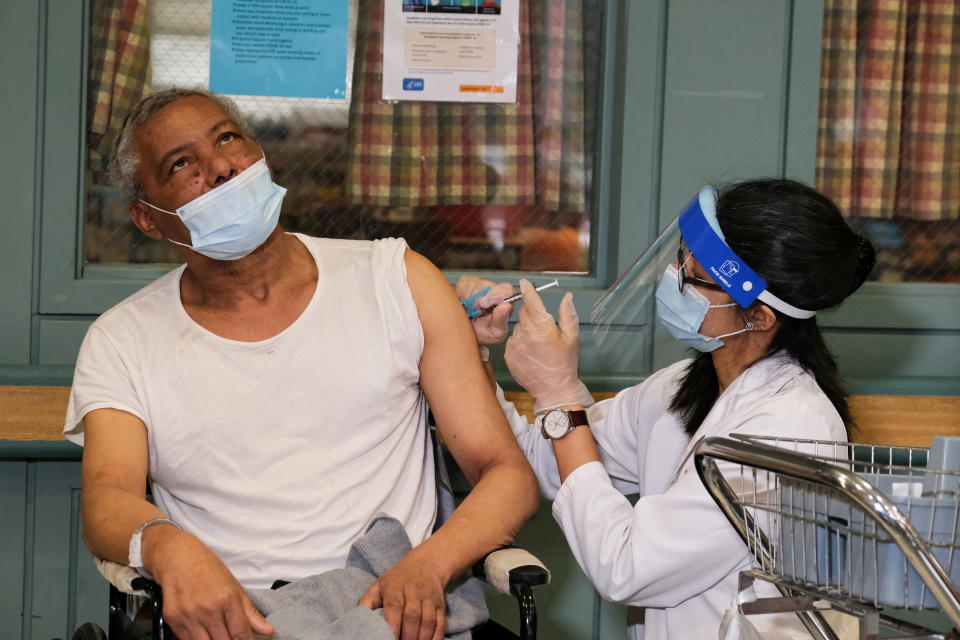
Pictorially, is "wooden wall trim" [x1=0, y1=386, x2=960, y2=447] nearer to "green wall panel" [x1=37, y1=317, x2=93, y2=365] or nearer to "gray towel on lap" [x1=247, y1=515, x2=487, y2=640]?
"green wall panel" [x1=37, y1=317, x2=93, y2=365]

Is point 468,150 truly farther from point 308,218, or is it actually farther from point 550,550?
point 550,550

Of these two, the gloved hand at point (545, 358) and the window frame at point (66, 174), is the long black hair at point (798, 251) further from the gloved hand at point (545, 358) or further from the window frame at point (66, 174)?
the window frame at point (66, 174)

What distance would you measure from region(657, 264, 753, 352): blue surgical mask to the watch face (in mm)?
255

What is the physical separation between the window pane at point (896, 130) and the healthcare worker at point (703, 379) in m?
1.24

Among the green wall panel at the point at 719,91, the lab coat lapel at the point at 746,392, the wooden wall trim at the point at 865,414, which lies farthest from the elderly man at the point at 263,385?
the green wall panel at the point at 719,91

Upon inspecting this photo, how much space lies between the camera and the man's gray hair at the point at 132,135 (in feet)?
6.69

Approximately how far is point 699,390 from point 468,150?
1184 mm

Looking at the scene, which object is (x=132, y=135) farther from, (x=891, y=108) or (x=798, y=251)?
(x=891, y=108)

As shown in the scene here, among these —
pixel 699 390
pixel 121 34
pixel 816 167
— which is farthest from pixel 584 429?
pixel 121 34

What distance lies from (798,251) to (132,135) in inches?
50.6

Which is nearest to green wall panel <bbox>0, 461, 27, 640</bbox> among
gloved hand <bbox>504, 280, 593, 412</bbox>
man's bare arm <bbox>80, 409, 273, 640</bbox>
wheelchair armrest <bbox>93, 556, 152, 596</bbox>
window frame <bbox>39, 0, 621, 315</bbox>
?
window frame <bbox>39, 0, 621, 315</bbox>

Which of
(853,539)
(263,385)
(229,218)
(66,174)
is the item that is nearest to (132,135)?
(229,218)

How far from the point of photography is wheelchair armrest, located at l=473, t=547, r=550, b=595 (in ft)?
5.59

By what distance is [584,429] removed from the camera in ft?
6.36
